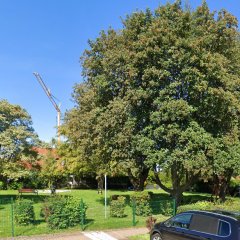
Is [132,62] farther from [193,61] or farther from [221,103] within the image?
[221,103]

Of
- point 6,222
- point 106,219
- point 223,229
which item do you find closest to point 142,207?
point 106,219

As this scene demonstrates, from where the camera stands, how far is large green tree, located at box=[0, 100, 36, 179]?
2859 cm

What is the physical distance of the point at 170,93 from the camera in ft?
68.0

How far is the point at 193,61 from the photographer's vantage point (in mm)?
20406

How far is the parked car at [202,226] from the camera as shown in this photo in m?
9.75

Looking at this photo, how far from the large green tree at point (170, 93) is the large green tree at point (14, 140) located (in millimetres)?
6972

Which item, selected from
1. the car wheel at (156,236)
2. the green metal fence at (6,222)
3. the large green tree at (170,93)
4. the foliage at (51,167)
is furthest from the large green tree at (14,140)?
the car wheel at (156,236)

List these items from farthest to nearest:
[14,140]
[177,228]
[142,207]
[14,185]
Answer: [14,185] < [14,140] < [142,207] < [177,228]

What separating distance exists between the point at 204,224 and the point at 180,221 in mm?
1221

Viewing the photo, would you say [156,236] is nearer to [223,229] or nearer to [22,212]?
[223,229]

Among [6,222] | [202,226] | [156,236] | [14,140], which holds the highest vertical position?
[14,140]

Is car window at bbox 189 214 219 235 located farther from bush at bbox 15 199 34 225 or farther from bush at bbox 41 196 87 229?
bush at bbox 15 199 34 225

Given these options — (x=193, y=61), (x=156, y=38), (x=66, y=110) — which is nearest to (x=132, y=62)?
(x=156, y=38)

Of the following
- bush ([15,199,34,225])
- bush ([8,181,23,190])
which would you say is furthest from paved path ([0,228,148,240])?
bush ([8,181,23,190])
